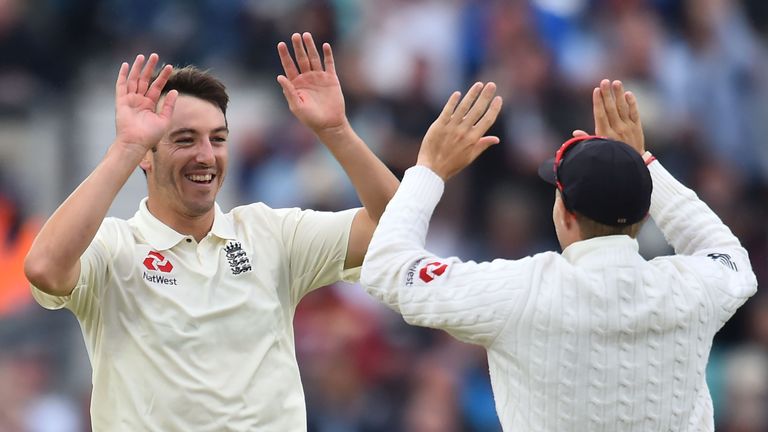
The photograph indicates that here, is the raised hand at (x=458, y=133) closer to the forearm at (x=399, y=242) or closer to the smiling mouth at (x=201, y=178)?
the forearm at (x=399, y=242)

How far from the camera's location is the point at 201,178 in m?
4.45

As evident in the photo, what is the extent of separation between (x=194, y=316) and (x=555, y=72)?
213 inches

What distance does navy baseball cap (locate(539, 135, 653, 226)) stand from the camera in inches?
143

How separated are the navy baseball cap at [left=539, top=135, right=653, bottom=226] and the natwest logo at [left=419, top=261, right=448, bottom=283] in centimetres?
40

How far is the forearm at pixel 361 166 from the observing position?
436 centimetres

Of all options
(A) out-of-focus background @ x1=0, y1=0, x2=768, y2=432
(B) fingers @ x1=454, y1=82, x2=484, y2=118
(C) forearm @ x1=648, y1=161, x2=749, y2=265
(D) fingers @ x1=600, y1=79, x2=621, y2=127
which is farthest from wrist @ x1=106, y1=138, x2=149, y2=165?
(A) out-of-focus background @ x1=0, y1=0, x2=768, y2=432

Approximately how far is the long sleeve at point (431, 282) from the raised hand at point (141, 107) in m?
0.87

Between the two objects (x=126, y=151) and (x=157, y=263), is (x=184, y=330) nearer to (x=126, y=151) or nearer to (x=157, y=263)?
(x=157, y=263)

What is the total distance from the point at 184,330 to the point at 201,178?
54cm

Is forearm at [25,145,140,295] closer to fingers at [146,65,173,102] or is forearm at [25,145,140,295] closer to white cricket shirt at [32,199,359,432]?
white cricket shirt at [32,199,359,432]

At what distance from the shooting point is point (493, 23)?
364 inches

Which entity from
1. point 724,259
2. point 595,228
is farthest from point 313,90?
point 724,259

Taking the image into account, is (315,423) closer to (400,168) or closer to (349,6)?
(400,168)

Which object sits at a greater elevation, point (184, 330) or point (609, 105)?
point (609, 105)
